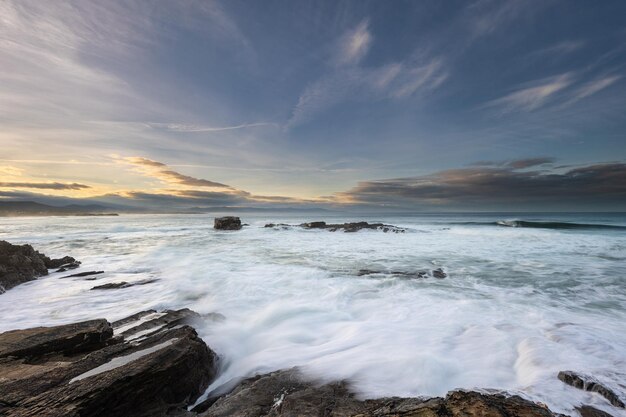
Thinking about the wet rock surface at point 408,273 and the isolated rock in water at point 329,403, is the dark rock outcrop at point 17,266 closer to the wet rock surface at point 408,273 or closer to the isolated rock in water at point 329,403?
the isolated rock in water at point 329,403

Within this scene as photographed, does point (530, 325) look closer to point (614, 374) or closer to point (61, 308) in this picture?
point (614, 374)

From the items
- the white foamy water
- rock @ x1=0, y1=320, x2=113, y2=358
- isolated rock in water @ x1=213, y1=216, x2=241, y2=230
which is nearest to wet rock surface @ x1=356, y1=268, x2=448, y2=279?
the white foamy water

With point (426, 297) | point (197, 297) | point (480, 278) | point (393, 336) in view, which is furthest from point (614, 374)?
point (197, 297)

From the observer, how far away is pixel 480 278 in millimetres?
11172

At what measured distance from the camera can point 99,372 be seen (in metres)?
3.50

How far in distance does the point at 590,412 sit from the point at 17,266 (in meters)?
15.9

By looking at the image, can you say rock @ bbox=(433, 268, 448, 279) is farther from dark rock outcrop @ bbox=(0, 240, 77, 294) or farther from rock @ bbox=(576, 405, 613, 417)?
dark rock outcrop @ bbox=(0, 240, 77, 294)

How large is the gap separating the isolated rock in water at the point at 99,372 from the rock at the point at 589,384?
5.06m

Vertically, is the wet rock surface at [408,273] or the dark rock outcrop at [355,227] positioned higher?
the dark rock outcrop at [355,227]

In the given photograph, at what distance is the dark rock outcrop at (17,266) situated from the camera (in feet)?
32.6

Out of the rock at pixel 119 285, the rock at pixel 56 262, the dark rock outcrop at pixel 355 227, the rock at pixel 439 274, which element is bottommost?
the rock at pixel 119 285

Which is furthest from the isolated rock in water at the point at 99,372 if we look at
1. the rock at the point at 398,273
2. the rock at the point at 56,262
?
the rock at the point at 56,262

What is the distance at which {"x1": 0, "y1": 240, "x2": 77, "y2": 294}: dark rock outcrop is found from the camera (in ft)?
32.6

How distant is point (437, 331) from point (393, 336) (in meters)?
1.05
